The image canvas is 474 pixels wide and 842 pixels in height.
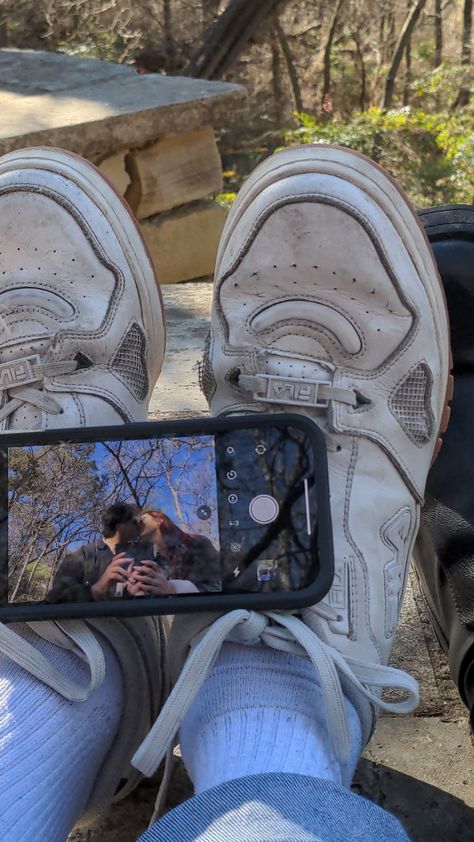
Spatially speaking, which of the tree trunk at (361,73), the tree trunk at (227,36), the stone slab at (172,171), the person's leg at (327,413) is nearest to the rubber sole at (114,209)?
the person's leg at (327,413)

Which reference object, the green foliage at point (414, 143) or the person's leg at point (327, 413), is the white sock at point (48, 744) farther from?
the green foliage at point (414, 143)

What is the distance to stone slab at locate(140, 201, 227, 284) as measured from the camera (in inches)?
121

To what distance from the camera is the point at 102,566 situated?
96cm

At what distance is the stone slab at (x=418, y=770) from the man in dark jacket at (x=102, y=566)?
253mm

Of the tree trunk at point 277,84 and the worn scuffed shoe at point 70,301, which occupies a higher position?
the tree trunk at point 277,84

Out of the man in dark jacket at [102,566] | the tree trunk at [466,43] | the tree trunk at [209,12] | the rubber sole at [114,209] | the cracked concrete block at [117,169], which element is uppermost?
the tree trunk at [466,43]

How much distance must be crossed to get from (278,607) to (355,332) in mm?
412

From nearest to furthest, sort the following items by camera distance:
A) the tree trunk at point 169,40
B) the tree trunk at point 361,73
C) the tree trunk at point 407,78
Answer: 1. the tree trunk at point 169,40
2. the tree trunk at point 361,73
3. the tree trunk at point 407,78

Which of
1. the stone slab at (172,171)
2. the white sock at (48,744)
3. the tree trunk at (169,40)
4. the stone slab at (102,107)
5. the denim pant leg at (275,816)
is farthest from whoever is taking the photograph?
the tree trunk at (169,40)

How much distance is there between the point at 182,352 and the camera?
199 cm

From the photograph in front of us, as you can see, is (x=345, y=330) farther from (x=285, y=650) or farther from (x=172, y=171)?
(x=172, y=171)

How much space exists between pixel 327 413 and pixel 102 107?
2008 mm

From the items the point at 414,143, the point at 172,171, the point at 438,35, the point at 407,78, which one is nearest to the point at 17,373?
the point at 172,171

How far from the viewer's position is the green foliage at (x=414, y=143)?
5.40 m
